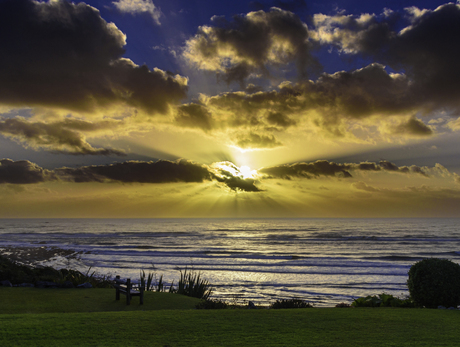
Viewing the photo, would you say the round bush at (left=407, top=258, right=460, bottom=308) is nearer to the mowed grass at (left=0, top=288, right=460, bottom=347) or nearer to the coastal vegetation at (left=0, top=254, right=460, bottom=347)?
the coastal vegetation at (left=0, top=254, right=460, bottom=347)

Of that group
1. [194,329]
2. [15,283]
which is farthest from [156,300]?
[15,283]

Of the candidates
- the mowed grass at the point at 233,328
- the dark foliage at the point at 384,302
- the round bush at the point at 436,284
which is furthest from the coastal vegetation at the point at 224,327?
the dark foliage at the point at 384,302

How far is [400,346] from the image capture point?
247 inches

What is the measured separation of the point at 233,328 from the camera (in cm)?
735

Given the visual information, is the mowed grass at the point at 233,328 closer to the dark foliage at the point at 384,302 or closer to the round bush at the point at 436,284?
the round bush at the point at 436,284

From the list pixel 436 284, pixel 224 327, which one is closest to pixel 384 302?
pixel 436 284

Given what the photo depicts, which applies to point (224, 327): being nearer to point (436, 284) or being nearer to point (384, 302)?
point (384, 302)

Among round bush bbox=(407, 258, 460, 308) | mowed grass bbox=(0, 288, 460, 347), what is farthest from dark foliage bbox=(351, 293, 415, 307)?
mowed grass bbox=(0, 288, 460, 347)

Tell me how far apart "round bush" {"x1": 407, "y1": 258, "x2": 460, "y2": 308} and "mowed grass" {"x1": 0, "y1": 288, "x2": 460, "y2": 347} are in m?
1.26

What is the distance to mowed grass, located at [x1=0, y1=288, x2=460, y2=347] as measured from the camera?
6.35 m

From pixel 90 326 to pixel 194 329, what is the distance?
7.38 ft

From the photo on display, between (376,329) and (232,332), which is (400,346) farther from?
(232,332)

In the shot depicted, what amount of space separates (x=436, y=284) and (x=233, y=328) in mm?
7251

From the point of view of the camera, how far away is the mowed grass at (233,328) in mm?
6352
